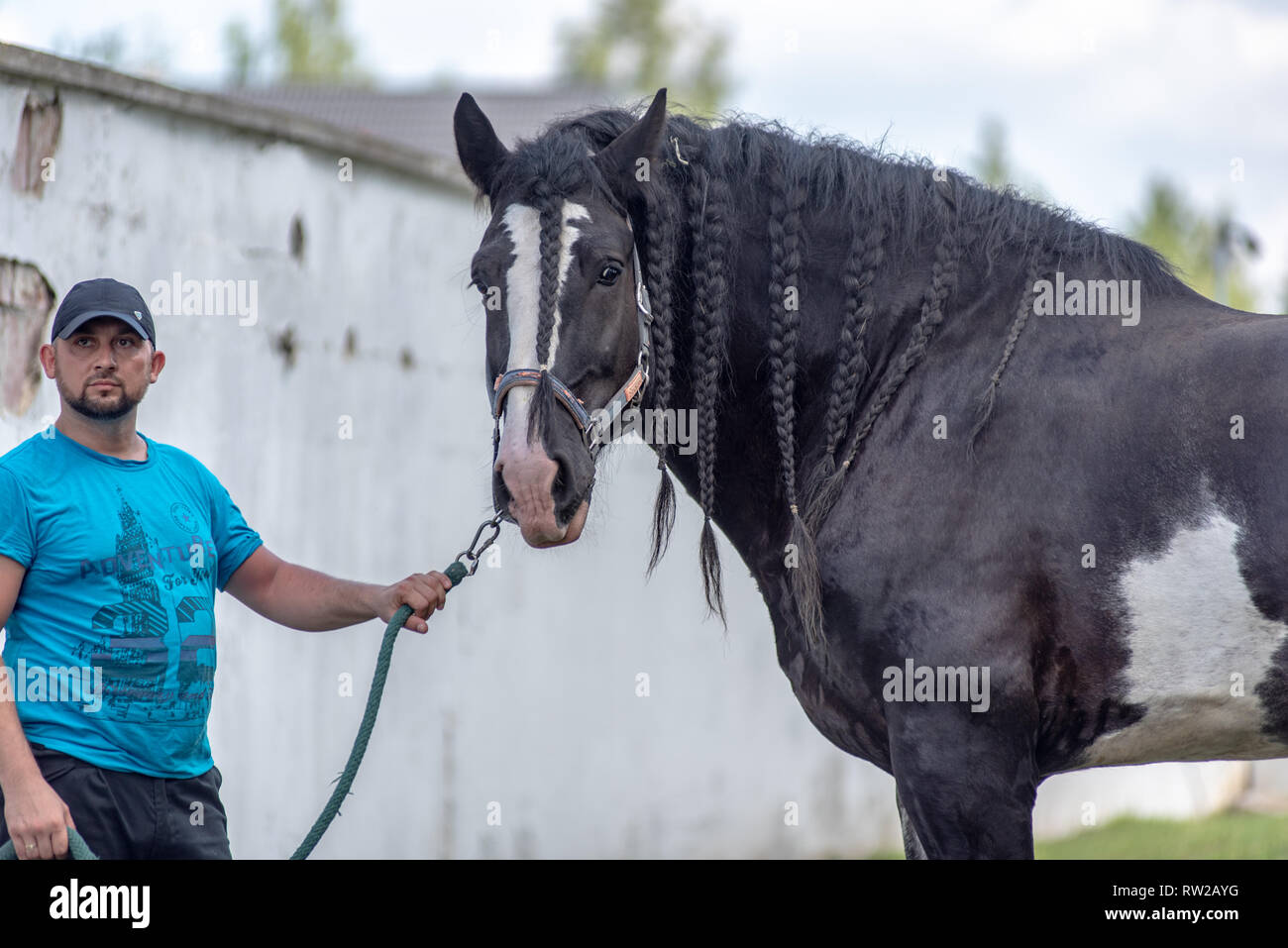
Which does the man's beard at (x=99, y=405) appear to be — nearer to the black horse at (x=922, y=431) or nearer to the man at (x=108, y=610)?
the man at (x=108, y=610)

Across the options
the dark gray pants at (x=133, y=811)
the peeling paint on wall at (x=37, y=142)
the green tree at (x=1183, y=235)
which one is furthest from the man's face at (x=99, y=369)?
the green tree at (x=1183, y=235)

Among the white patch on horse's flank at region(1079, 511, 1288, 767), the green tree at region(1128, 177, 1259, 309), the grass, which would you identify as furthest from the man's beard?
the green tree at region(1128, 177, 1259, 309)

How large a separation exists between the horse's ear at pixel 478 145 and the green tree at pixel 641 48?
29952 mm

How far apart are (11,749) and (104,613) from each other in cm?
35

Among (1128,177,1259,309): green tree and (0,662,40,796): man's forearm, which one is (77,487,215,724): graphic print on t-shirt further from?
(1128,177,1259,309): green tree

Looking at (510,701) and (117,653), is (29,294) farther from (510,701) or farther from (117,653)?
(510,701)

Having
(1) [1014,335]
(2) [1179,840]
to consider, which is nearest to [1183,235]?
(2) [1179,840]

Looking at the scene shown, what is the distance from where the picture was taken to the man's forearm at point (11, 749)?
7.94ft

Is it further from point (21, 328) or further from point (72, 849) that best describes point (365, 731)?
point (21, 328)

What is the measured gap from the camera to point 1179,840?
8016 mm

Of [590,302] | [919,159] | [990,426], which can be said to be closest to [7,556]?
[590,302]

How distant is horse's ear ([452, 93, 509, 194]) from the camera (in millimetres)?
3027
